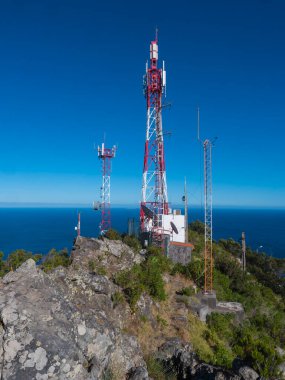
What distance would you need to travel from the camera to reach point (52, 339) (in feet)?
24.1

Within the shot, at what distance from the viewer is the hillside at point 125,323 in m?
7.34

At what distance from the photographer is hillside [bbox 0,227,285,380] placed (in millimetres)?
7336

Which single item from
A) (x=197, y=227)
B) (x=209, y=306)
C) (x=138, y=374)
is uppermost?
(x=197, y=227)

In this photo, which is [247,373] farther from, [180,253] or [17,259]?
[17,259]

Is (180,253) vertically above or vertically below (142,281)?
above

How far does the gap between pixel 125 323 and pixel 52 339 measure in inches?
272

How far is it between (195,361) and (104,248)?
10871mm

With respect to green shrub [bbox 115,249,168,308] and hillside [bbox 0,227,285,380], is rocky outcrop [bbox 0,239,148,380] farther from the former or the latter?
green shrub [bbox 115,249,168,308]

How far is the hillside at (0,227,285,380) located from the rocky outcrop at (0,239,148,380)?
2cm

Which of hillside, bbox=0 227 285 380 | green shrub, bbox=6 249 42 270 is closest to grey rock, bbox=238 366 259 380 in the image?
hillside, bbox=0 227 285 380

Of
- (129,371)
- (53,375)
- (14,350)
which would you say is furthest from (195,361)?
(14,350)

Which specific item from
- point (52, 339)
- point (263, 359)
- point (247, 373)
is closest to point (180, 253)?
point (263, 359)

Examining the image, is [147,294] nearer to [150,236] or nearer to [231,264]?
[150,236]

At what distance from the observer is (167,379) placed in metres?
9.66
